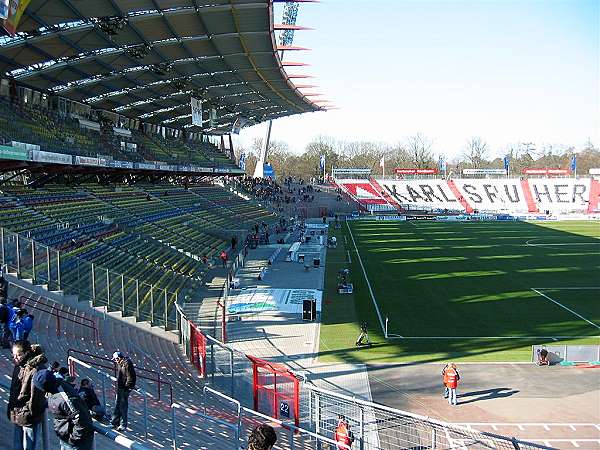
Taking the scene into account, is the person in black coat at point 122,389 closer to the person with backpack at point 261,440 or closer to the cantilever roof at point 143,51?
the person with backpack at point 261,440

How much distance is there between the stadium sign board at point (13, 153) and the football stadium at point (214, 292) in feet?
0.47

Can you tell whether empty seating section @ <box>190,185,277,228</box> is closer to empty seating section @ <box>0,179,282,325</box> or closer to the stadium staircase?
empty seating section @ <box>0,179,282,325</box>

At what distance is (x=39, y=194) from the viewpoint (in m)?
28.7

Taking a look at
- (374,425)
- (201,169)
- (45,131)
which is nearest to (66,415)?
(374,425)

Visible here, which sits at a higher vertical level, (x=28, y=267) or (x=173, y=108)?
(x=173, y=108)

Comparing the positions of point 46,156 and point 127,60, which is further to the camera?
point 127,60

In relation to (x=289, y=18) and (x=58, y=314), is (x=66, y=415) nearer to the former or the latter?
(x=58, y=314)

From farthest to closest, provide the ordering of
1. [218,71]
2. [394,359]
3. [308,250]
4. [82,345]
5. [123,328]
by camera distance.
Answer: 1. [308,250]
2. [218,71]
3. [394,359]
4. [123,328]
5. [82,345]

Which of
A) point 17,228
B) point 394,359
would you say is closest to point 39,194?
point 17,228

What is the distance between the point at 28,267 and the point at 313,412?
952 cm

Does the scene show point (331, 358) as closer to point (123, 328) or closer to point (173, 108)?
point (123, 328)

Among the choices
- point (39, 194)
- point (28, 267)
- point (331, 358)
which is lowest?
point (331, 358)

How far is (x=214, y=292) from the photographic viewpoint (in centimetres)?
3012

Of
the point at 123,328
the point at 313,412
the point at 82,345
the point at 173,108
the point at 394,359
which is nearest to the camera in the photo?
the point at 313,412
